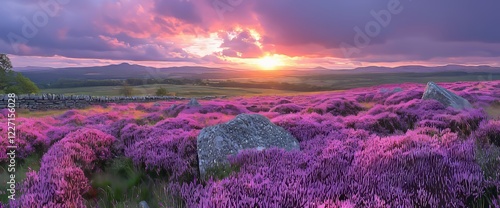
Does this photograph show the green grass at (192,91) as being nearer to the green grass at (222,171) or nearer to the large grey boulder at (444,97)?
the large grey boulder at (444,97)

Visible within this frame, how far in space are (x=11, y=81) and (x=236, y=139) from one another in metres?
65.4

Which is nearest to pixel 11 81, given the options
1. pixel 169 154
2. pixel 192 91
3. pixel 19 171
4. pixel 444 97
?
pixel 192 91

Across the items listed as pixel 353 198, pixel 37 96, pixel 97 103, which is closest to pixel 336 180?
pixel 353 198

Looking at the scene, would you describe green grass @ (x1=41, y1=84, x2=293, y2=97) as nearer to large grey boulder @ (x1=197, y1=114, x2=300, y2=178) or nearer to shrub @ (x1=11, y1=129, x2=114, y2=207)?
shrub @ (x1=11, y1=129, x2=114, y2=207)

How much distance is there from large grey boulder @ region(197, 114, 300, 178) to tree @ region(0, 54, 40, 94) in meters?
61.9

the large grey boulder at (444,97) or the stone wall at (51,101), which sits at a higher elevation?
the large grey boulder at (444,97)

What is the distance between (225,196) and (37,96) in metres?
33.0

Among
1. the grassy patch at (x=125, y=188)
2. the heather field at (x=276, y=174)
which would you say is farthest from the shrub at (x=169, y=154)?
the grassy patch at (x=125, y=188)

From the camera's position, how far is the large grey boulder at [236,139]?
19.3ft

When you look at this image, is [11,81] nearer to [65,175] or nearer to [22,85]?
[22,85]

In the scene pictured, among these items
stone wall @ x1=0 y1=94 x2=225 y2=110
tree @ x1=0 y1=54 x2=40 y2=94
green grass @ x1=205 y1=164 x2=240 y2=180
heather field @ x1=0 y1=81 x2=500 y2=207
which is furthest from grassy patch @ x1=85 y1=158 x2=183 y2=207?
tree @ x1=0 y1=54 x2=40 y2=94

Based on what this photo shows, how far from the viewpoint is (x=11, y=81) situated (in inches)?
2190

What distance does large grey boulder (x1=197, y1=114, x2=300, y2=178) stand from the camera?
5895 millimetres

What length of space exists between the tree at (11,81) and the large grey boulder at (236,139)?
2438 inches
